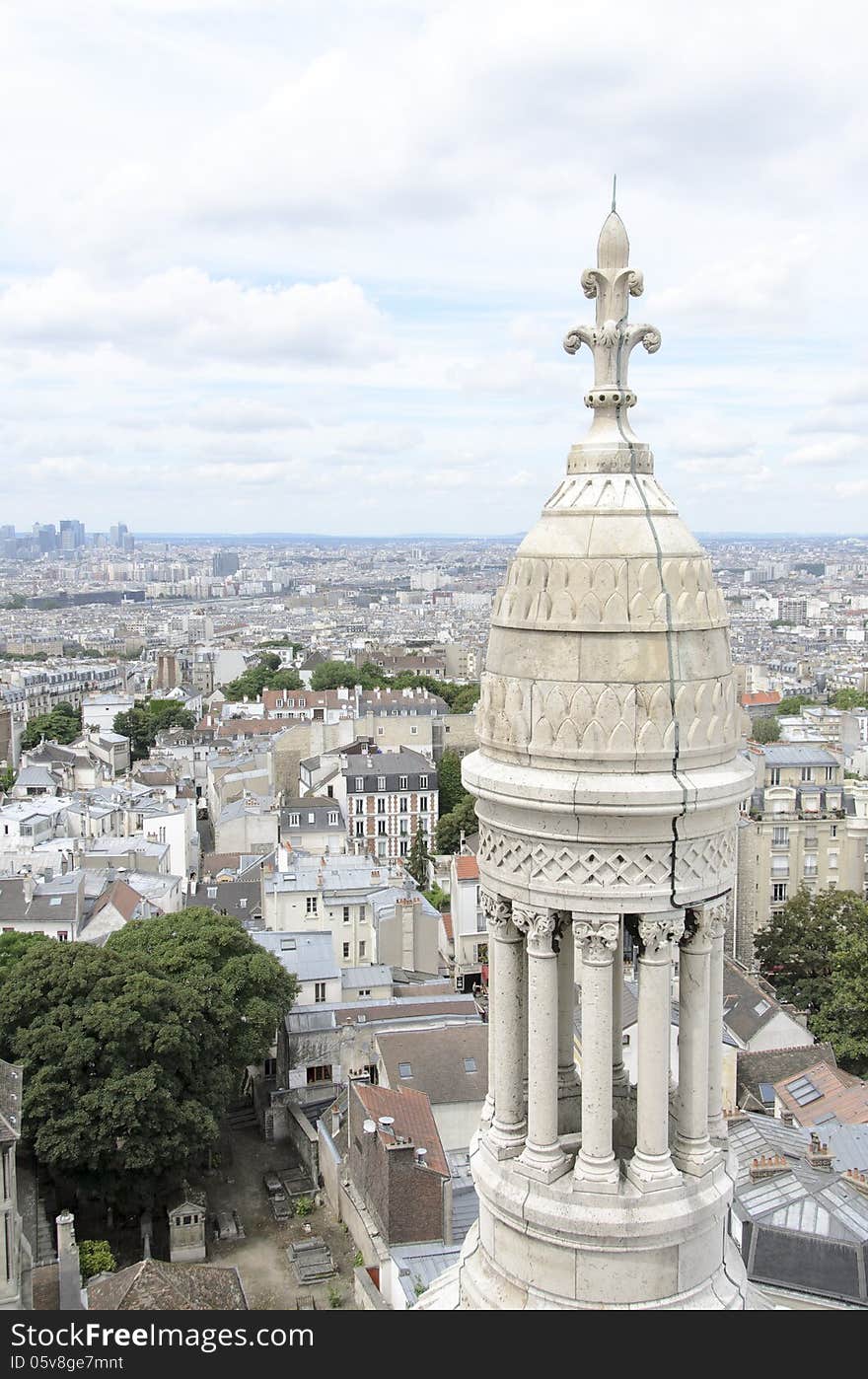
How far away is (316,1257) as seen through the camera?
40.0m

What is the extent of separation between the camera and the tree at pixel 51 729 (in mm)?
138750

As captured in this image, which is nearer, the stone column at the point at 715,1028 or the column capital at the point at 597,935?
the column capital at the point at 597,935

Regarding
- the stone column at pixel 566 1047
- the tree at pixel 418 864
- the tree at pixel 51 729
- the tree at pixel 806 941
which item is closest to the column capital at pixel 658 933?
the stone column at pixel 566 1047

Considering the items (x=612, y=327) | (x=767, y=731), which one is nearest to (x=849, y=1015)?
(x=612, y=327)

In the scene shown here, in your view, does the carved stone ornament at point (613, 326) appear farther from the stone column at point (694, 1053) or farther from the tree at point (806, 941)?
the tree at point (806, 941)

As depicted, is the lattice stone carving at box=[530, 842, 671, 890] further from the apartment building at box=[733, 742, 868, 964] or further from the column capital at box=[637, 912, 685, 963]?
the apartment building at box=[733, 742, 868, 964]

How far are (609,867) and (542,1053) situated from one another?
149cm

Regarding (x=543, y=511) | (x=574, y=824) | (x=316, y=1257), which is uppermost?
(x=543, y=511)

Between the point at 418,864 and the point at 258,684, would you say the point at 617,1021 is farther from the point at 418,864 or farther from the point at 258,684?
the point at 258,684

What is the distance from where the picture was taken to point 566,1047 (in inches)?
406

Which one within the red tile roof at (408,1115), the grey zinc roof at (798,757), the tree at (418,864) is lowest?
the tree at (418,864)
